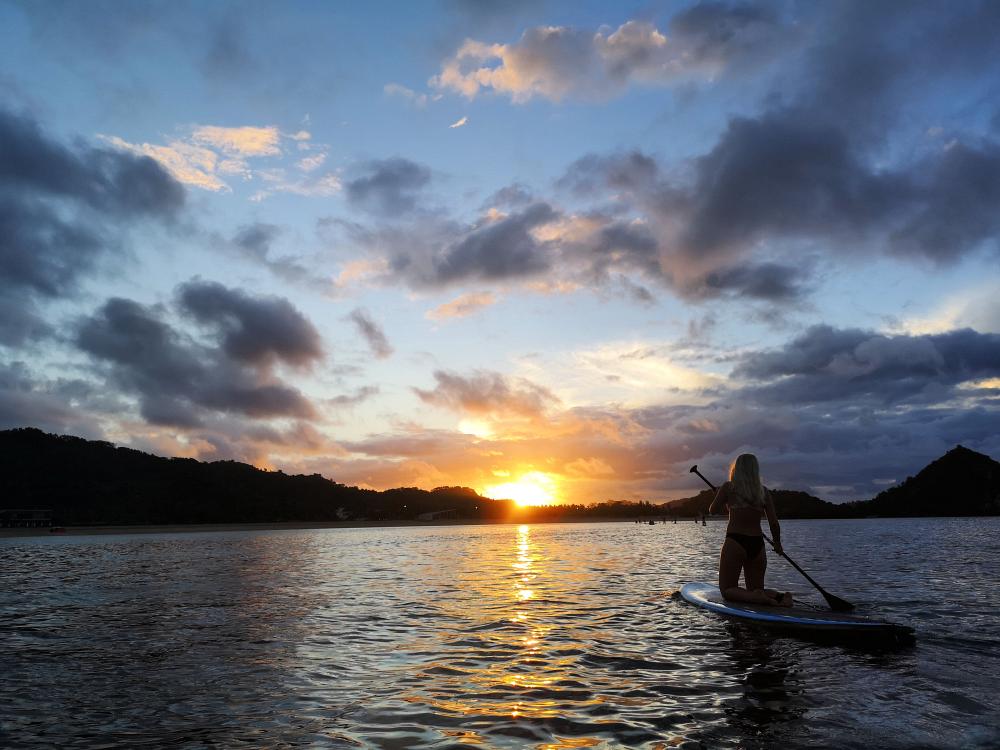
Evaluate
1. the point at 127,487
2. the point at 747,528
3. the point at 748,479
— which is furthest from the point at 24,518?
the point at 748,479

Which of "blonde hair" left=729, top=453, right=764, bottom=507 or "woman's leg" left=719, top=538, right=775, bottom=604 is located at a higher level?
"blonde hair" left=729, top=453, right=764, bottom=507

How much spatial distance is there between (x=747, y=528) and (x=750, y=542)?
0.45 metres

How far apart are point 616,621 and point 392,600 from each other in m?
8.66

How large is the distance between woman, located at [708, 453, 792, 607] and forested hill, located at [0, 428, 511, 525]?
476 feet

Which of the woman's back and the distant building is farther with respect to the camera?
the distant building

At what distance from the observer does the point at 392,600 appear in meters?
20.9

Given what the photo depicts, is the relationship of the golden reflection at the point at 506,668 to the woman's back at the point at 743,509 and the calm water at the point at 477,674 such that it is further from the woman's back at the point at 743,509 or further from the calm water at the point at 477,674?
the woman's back at the point at 743,509

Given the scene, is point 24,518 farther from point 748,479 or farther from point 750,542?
point 748,479

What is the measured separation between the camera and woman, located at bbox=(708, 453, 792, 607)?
1351cm

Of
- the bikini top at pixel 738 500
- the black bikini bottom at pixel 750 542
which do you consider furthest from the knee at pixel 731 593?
the bikini top at pixel 738 500

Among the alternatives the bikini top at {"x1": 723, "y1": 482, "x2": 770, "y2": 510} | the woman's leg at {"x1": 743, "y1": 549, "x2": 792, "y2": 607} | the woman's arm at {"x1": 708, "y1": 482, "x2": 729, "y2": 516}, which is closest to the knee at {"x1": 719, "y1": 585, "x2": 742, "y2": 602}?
the woman's leg at {"x1": 743, "y1": 549, "x2": 792, "y2": 607}

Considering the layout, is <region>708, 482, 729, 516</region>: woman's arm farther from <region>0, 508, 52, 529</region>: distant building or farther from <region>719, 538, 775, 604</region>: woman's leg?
<region>0, 508, 52, 529</region>: distant building

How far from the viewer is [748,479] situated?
44.2 feet

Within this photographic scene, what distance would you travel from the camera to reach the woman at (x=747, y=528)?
13.5 m
